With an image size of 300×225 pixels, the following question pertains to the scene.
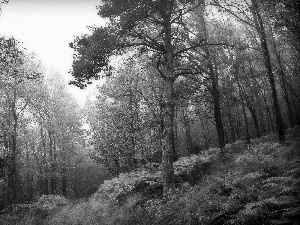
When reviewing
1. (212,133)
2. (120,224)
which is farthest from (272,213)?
(212,133)

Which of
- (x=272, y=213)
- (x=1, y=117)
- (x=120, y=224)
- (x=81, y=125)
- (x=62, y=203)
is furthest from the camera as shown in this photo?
(x=81, y=125)

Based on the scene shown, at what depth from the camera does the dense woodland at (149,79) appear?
1147 cm

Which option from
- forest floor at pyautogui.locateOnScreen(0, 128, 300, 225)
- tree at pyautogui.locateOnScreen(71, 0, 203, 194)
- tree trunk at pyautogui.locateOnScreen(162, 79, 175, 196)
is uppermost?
tree at pyautogui.locateOnScreen(71, 0, 203, 194)

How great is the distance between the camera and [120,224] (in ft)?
31.4

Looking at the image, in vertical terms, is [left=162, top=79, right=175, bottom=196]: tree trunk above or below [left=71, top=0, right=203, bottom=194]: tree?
below

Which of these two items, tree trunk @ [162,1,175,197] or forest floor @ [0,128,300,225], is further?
tree trunk @ [162,1,175,197]

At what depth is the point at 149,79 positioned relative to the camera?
2359 cm

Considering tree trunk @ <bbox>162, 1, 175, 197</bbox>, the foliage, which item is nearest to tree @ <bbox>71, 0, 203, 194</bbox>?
tree trunk @ <bbox>162, 1, 175, 197</bbox>

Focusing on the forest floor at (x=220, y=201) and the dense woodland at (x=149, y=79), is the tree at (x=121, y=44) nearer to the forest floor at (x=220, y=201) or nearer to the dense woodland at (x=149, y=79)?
the dense woodland at (x=149, y=79)

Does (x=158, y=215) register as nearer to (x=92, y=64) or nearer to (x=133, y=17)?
(x=92, y=64)

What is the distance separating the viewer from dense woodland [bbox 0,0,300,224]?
1147 centimetres

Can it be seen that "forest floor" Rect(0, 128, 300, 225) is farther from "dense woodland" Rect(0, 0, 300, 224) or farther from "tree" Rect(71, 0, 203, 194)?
"tree" Rect(71, 0, 203, 194)

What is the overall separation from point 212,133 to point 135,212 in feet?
185

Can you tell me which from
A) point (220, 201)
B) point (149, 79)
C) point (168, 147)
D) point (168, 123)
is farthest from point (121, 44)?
point (149, 79)
